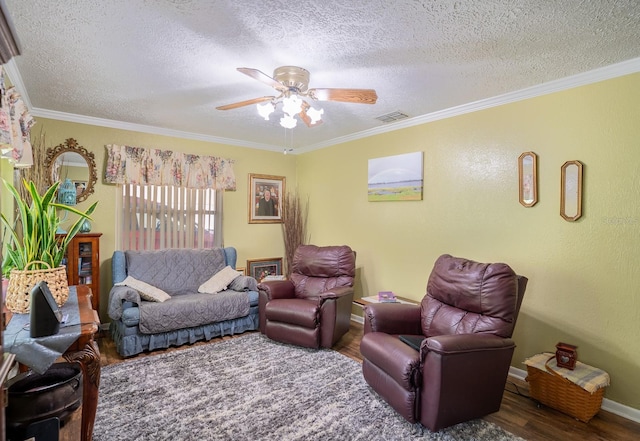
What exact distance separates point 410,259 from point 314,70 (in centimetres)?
228

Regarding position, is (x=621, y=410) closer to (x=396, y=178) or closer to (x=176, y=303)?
(x=396, y=178)

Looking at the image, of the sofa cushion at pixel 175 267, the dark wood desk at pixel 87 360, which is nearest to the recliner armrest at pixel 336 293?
the sofa cushion at pixel 175 267

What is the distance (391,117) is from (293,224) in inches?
87.9

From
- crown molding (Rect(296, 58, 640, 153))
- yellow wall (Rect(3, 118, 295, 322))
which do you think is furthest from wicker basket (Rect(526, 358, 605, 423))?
yellow wall (Rect(3, 118, 295, 322))

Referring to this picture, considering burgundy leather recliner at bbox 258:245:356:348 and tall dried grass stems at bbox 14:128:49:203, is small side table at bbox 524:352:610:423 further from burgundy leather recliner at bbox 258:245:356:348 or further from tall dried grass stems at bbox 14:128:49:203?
tall dried grass stems at bbox 14:128:49:203

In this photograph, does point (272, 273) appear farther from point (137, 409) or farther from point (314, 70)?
point (314, 70)

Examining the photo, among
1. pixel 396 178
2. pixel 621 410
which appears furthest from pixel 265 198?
pixel 621 410

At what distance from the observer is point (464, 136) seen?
3.38m

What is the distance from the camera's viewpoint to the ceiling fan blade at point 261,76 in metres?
2.03

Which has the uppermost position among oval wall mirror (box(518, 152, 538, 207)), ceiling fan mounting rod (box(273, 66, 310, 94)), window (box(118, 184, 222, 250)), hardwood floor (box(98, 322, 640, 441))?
ceiling fan mounting rod (box(273, 66, 310, 94))

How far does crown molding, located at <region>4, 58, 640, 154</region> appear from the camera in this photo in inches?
98.1

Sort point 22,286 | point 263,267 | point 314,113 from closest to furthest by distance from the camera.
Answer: point 22,286 → point 314,113 → point 263,267

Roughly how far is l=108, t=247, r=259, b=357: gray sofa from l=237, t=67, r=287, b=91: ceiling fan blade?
2352mm

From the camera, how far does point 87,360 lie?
1760 mm
